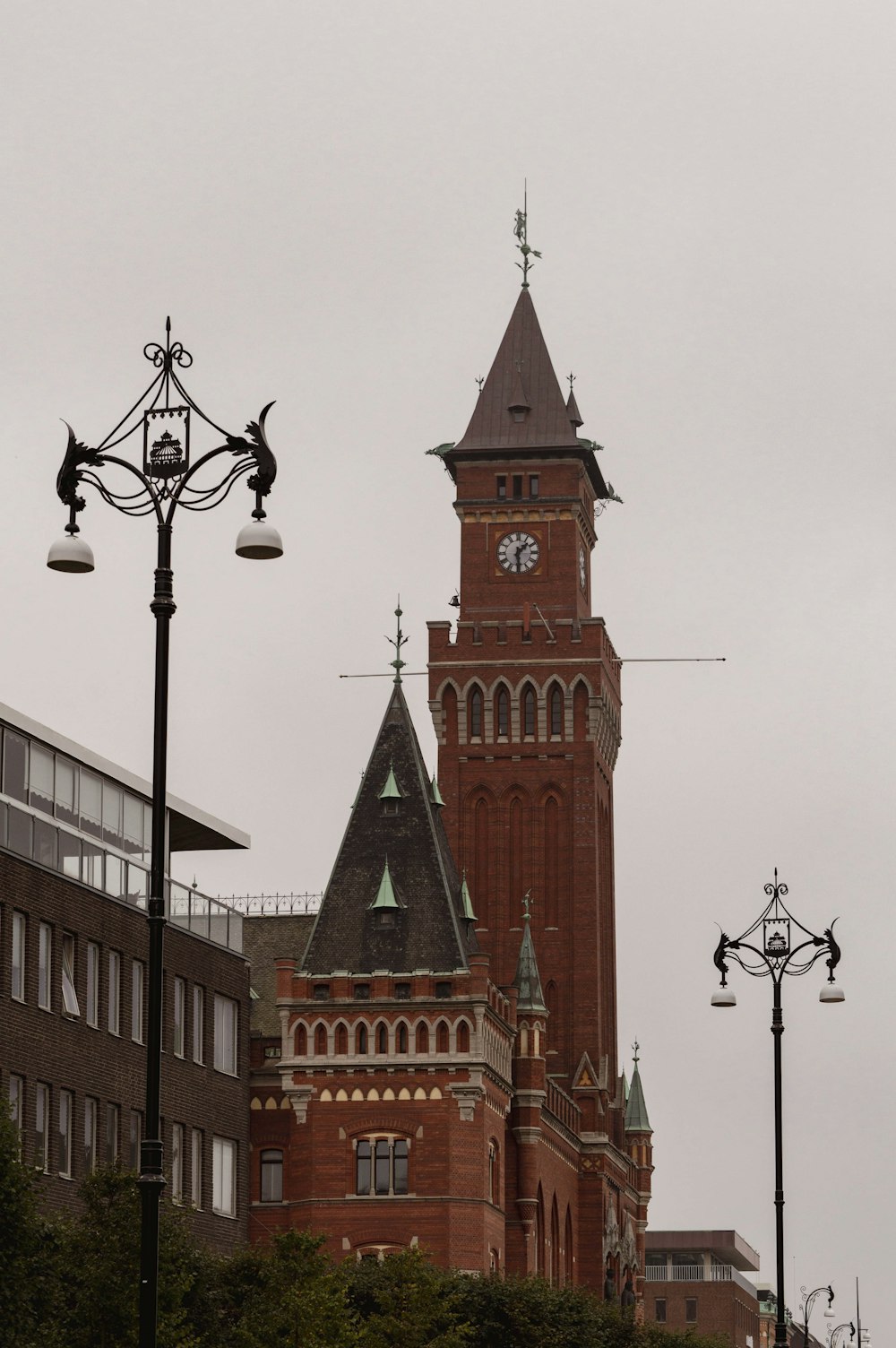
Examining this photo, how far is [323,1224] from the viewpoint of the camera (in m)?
80.4

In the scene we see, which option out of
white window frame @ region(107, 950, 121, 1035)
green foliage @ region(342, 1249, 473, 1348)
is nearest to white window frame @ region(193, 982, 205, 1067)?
white window frame @ region(107, 950, 121, 1035)

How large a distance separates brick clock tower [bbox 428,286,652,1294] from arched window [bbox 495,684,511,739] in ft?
0.17

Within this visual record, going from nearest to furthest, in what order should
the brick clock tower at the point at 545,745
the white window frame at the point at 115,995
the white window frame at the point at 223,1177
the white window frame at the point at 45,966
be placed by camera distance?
the white window frame at the point at 45,966 → the white window frame at the point at 115,995 → the white window frame at the point at 223,1177 → the brick clock tower at the point at 545,745

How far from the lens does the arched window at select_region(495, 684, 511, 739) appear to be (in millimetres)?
108125

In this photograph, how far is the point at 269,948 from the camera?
93.9m

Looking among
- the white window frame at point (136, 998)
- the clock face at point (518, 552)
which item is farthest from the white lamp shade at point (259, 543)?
the clock face at point (518, 552)

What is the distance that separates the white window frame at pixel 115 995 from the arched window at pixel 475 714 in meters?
42.5

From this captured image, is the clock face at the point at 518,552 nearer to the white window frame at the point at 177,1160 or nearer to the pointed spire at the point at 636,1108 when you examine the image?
the pointed spire at the point at 636,1108

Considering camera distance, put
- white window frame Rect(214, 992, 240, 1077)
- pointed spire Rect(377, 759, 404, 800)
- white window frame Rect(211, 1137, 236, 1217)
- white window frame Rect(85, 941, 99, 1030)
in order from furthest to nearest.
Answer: pointed spire Rect(377, 759, 404, 800)
white window frame Rect(214, 992, 240, 1077)
white window frame Rect(211, 1137, 236, 1217)
white window frame Rect(85, 941, 99, 1030)

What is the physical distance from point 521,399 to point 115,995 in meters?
52.0

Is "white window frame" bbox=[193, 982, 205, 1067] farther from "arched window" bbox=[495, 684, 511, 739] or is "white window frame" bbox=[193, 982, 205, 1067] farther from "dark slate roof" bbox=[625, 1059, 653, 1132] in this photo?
"dark slate roof" bbox=[625, 1059, 653, 1132]

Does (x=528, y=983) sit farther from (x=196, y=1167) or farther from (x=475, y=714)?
(x=196, y=1167)

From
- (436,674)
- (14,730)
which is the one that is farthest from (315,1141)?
(436,674)

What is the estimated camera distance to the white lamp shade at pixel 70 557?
2861 cm
